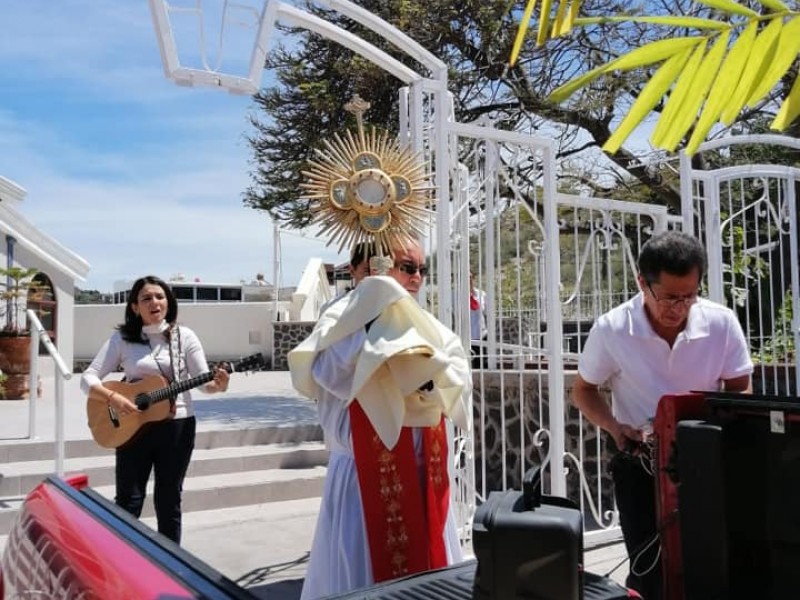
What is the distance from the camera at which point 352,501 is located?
2727 millimetres

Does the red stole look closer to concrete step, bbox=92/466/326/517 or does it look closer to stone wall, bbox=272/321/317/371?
concrete step, bbox=92/466/326/517

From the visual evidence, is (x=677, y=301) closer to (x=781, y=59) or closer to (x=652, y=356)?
(x=652, y=356)

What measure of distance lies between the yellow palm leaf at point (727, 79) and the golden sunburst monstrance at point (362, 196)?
86.0 inches

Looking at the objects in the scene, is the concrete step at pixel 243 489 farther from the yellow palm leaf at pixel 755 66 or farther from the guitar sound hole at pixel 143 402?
the yellow palm leaf at pixel 755 66

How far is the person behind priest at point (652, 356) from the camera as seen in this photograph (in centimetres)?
246

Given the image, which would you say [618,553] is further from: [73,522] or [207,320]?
[207,320]

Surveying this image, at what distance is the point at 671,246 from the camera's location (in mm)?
2430

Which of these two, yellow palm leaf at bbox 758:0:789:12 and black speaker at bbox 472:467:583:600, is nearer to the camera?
yellow palm leaf at bbox 758:0:789:12

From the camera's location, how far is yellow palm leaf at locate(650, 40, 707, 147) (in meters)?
0.75

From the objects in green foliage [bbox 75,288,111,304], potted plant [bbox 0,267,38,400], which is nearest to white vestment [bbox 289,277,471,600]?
potted plant [bbox 0,267,38,400]

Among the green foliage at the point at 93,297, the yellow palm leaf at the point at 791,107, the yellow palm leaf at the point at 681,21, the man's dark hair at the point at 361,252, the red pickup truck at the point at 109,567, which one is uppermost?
the green foliage at the point at 93,297

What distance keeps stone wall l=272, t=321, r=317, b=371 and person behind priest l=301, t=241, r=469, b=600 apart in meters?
14.8

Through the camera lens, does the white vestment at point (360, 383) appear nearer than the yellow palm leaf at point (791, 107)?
No

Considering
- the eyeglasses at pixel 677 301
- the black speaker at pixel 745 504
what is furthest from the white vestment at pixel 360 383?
the black speaker at pixel 745 504
